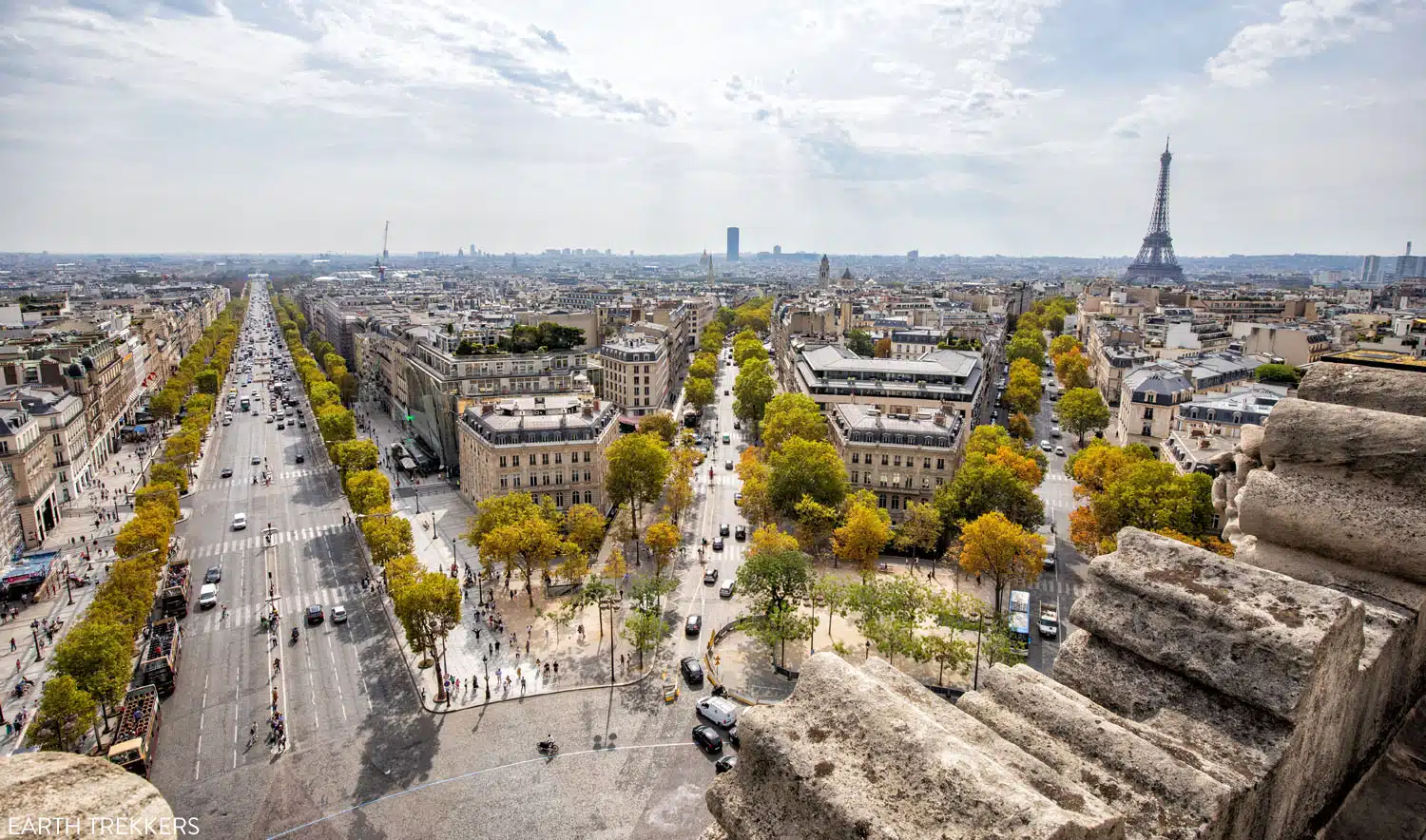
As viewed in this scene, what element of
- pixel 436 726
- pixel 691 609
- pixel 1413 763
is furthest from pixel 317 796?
pixel 1413 763

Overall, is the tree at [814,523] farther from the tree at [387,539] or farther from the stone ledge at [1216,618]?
the stone ledge at [1216,618]

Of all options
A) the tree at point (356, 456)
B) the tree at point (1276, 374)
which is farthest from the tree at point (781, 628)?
the tree at point (1276, 374)

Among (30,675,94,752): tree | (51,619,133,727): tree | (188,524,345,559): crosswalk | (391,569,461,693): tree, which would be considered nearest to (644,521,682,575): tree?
(391,569,461,693): tree

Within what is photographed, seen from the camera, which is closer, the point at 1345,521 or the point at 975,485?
the point at 1345,521

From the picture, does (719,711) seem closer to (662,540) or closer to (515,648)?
(515,648)

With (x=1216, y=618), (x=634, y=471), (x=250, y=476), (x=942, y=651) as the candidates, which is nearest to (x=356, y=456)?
(x=250, y=476)

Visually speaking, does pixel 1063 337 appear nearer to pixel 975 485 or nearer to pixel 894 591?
pixel 975 485
